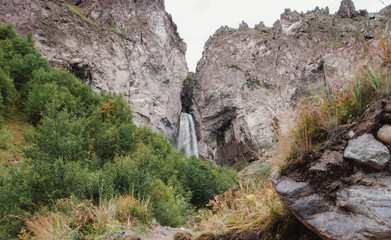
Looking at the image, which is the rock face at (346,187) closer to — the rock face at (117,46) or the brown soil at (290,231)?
the brown soil at (290,231)

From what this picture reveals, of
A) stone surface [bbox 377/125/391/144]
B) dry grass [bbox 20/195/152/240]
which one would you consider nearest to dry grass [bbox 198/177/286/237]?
stone surface [bbox 377/125/391/144]

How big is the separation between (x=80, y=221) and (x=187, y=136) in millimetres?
41957

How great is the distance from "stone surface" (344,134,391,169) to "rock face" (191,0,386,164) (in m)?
39.6

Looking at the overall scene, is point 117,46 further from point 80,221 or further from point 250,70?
point 80,221

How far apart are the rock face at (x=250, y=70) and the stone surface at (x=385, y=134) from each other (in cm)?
3972

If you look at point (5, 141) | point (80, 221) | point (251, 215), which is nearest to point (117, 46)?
point (5, 141)

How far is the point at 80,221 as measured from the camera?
470 centimetres

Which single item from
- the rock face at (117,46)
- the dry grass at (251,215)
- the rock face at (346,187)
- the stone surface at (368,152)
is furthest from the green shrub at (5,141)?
the rock face at (117,46)

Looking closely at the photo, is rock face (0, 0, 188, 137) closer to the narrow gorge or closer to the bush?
the narrow gorge

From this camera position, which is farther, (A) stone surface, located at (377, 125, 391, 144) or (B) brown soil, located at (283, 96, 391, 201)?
(B) brown soil, located at (283, 96, 391, 201)

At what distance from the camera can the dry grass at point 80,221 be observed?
4.43 metres

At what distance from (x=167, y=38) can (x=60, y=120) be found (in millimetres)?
48330

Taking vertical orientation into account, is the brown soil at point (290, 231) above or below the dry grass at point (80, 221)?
above

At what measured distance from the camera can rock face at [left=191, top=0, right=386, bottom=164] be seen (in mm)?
45281
